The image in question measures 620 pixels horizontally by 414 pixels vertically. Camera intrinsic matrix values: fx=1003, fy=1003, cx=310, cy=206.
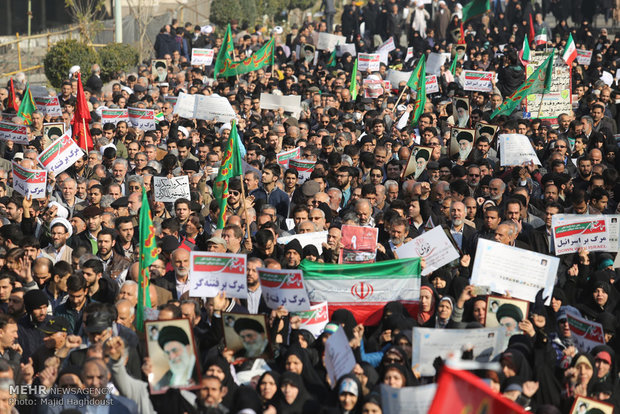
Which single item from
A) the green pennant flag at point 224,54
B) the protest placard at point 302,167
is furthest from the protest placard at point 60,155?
the green pennant flag at point 224,54

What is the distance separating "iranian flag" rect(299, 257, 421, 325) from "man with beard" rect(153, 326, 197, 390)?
1.74 m

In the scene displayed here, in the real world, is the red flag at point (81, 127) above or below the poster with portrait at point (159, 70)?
above

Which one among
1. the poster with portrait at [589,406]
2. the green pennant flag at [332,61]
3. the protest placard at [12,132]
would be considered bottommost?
the green pennant flag at [332,61]

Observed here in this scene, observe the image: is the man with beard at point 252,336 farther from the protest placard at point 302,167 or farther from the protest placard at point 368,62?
the protest placard at point 368,62

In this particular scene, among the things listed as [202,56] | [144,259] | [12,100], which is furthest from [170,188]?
[202,56]

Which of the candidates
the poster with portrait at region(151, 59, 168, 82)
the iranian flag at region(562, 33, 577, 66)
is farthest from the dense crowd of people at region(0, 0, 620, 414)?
the poster with portrait at region(151, 59, 168, 82)

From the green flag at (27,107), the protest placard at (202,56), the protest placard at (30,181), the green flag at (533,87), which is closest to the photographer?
the protest placard at (30,181)

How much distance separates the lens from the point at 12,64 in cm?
2598

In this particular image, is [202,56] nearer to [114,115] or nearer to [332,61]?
[332,61]

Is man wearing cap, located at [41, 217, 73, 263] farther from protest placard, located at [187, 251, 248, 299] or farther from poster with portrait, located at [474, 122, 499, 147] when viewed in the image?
poster with portrait, located at [474, 122, 499, 147]

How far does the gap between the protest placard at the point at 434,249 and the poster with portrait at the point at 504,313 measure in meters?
1.29

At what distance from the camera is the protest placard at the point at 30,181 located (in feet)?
38.3

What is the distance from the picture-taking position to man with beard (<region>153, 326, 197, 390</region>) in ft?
24.1

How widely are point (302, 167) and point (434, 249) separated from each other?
3920mm
